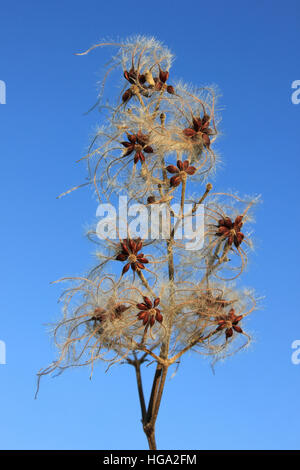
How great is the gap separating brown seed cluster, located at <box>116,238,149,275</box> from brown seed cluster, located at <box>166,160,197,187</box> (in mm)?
417

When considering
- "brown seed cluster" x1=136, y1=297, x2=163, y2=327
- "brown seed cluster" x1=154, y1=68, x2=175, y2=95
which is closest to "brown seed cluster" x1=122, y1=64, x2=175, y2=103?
"brown seed cluster" x1=154, y1=68, x2=175, y2=95

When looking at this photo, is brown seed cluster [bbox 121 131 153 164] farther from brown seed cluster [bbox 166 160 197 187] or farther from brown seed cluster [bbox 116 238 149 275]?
brown seed cluster [bbox 116 238 149 275]

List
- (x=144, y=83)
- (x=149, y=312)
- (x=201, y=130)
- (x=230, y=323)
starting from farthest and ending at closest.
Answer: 1. (x=144, y=83)
2. (x=201, y=130)
3. (x=230, y=323)
4. (x=149, y=312)

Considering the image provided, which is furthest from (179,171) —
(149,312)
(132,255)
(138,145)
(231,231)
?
(149,312)

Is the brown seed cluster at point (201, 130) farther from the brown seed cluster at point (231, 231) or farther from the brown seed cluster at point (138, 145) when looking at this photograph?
the brown seed cluster at point (231, 231)

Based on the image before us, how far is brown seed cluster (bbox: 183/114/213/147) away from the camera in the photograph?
12.7 feet

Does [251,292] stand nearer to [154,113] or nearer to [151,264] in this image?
[151,264]

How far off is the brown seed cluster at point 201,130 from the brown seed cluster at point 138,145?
0.25 m

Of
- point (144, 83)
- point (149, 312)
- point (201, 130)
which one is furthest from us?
point (144, 83)

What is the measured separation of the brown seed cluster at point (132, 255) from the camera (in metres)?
3.60

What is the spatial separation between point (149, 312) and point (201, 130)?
111 cm

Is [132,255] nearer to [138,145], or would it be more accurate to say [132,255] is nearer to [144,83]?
[138,145]

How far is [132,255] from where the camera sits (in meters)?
3.60
